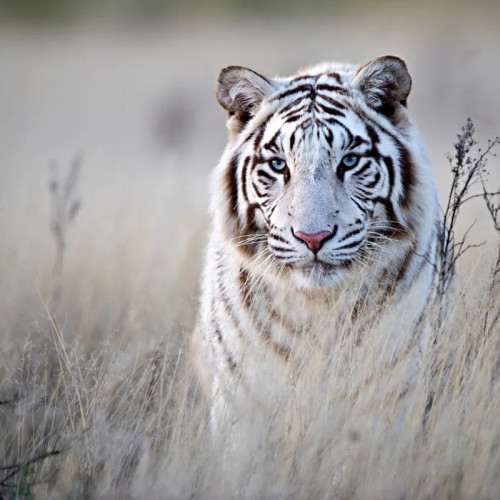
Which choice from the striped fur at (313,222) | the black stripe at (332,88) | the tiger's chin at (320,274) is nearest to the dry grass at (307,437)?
the striped fur at (313,222)

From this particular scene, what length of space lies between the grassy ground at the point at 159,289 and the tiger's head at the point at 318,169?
1.87ft

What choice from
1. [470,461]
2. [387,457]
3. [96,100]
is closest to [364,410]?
[387,457]

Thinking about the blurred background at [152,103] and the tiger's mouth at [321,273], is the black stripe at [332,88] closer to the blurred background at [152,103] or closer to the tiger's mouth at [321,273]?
the tiger's mouth at [321,273]

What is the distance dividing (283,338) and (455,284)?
3.58ft

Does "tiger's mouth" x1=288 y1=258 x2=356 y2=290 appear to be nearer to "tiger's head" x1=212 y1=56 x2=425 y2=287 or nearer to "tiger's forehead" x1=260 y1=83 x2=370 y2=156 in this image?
"tiger's head" x1=212 y1=56 x2=425 y2=287

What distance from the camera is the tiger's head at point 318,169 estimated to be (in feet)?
12.3

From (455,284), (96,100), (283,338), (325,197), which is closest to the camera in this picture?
(325,197)

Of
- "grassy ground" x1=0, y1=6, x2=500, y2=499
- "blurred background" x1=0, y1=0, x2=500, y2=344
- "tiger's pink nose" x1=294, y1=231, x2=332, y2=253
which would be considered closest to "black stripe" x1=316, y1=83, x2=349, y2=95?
"tiger's pink nose" x1=294, y1=231, x2=332, y2=253

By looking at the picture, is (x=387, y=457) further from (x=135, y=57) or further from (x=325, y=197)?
(x=135, y=57)

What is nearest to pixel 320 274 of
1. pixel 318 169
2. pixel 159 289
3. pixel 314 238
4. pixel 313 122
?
pixel 314 238

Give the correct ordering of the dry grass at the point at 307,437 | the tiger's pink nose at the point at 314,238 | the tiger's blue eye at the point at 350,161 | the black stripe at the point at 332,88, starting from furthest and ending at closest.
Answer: the black stripe at the point at 332,88 → the tiger's blue eye at the point at 350,161 → the tiger's pink nose at the point at 314,238 → the dry grass at the point at 307,437

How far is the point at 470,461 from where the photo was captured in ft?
10.5

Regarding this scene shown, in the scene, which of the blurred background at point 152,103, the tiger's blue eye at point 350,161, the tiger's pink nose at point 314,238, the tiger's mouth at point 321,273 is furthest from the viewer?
the blurred background at point 152,103

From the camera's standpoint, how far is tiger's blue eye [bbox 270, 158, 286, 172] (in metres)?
3.96
